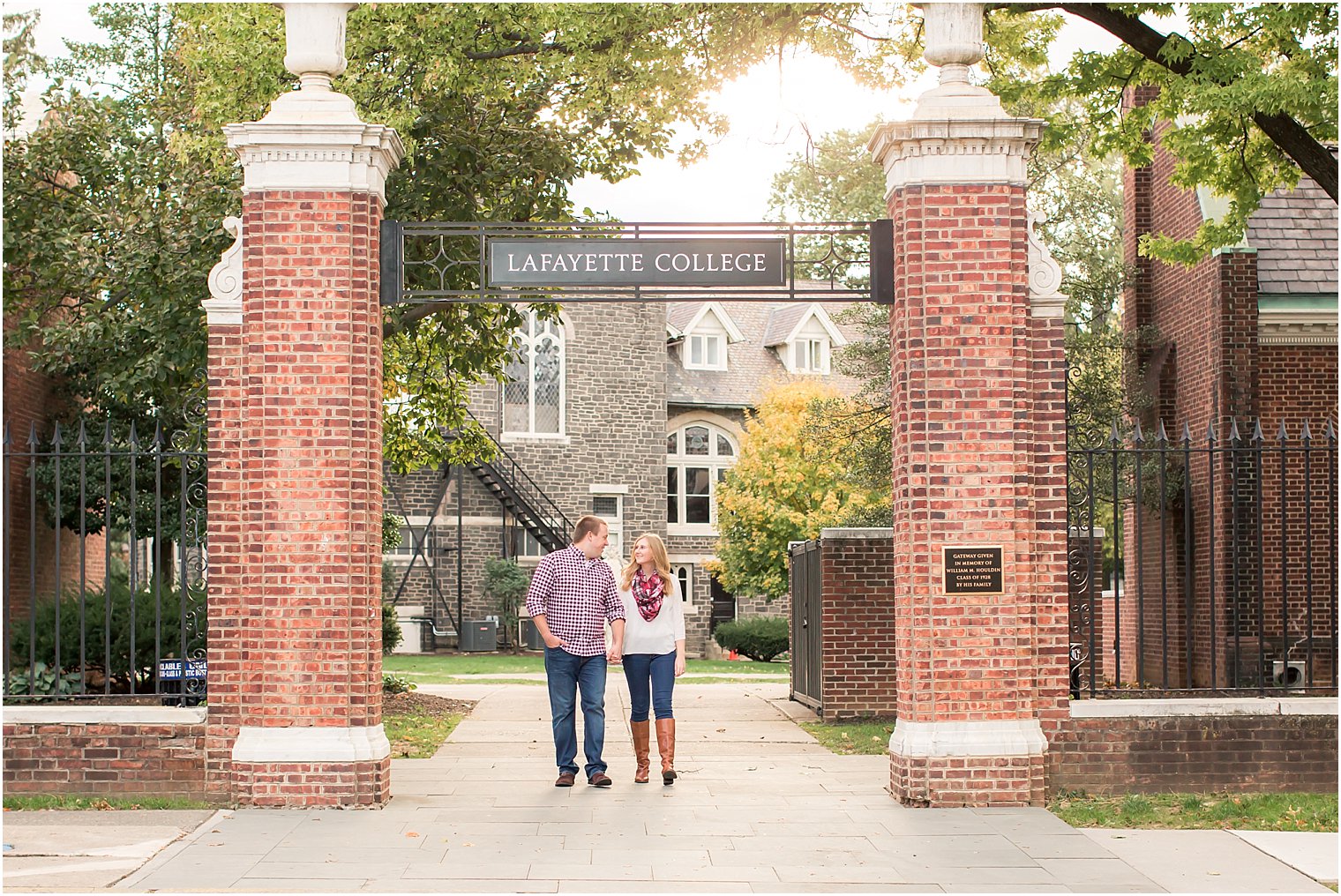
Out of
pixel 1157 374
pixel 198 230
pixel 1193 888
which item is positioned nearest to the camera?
pixel 1193 888

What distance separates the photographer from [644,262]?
376 inches

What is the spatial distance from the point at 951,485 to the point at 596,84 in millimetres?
7842

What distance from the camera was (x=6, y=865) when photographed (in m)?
7.21

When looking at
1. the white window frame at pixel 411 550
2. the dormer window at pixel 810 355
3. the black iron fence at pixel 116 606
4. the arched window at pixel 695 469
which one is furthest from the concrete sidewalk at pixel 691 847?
the dormer window at pixel 810 355

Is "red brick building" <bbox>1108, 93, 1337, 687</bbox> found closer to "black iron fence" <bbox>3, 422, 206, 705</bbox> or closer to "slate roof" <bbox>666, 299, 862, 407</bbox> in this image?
"black iron fence" <bbox>3, 422, 206, 705</bbox>

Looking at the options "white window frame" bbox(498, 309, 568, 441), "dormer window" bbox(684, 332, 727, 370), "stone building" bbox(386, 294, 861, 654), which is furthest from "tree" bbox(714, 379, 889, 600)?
"dormer window" bbox(684, 332, 727, 370)

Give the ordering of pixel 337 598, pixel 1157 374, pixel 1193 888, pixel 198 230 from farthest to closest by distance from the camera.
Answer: pixel 1157 374 < pixel 198 230 < pixel 337 598 < pixel 1193 888

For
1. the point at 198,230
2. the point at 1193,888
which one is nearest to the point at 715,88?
the point at 198,230

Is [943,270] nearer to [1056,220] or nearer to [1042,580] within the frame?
[1042,580]

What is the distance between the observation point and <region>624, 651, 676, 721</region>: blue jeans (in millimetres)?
9906

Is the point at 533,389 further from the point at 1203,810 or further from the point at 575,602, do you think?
the point at 1203,810

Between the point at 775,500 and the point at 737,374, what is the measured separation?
7.87 meters

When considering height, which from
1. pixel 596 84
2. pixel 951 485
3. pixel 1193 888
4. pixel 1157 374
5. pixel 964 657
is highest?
pixel 596 84

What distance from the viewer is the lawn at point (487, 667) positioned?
24.6 meters
